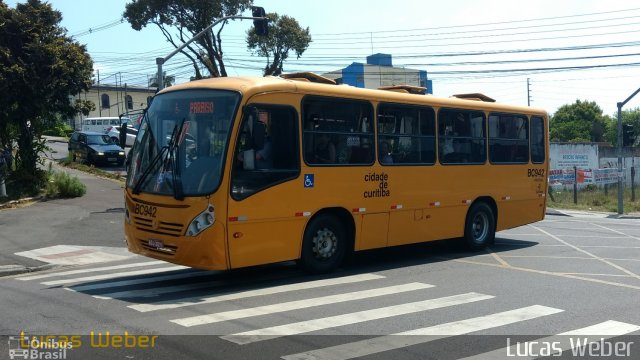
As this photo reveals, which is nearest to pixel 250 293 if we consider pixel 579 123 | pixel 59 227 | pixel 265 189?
pixel 265 189

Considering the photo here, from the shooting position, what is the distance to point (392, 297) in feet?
30.2

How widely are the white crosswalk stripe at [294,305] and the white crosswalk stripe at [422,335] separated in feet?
5.54

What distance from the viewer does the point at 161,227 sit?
9.80m

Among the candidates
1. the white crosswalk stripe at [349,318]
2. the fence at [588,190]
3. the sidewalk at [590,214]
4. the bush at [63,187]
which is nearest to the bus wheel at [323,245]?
the white crosswalk stripe at [349,318]

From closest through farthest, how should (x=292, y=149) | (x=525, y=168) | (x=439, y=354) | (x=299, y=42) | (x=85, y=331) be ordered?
(x=439, y=354)
(x=85, y=331)
(x=292, y=149)
(x=525, y=168)
(x=299, y=42)

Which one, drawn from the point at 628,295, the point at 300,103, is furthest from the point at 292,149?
the point at 628,295

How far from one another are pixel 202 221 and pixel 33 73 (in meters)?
15.1

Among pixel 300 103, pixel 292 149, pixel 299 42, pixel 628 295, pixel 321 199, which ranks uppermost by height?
pixel 299 42

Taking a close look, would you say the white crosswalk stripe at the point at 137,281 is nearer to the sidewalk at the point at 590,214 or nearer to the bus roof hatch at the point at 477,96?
the bus roof hatch at the point at 477,96

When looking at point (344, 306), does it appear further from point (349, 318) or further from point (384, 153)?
point (384, 153)

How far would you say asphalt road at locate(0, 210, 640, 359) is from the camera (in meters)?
6.75

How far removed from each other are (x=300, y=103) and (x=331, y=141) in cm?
89

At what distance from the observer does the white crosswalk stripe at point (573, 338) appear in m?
6.46

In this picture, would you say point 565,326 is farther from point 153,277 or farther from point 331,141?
point 153,277
